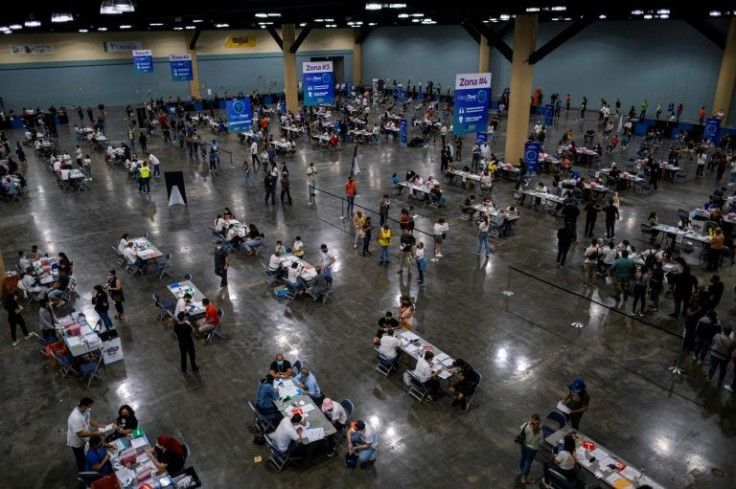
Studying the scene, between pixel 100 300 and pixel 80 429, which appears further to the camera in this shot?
pixel 100 300

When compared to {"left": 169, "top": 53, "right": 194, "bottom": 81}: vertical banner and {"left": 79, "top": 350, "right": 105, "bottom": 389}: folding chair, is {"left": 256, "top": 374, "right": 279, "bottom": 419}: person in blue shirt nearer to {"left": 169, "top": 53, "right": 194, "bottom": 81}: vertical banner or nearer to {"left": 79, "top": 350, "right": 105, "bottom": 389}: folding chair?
{"left": 79, "top": 350, "right": 105, "bottom": 389}: folding chair

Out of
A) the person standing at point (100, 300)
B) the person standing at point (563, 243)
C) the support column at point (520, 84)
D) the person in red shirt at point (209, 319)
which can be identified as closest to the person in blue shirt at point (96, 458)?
the person in red shirt at point (209, 319)

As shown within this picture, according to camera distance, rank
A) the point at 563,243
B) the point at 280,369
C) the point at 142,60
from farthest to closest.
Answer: the point at 142,60 < the point at 563,243 < the point at 280,369

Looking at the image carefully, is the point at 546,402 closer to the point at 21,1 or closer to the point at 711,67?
the point at 21,1

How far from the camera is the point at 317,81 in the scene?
826 inches

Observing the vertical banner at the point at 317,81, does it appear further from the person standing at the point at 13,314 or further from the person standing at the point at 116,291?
the person standing at the point at 13,314

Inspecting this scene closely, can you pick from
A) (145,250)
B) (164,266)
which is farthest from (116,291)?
(145,250)

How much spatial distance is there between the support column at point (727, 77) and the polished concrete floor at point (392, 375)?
61.9 feet

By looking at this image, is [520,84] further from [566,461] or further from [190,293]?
[566,461]

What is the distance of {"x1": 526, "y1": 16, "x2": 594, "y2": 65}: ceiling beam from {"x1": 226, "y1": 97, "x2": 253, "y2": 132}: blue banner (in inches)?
488

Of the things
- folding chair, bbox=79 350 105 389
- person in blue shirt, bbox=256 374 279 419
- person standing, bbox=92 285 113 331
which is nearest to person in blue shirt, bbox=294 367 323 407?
person in blue shirt, bbox=256 374 279 419

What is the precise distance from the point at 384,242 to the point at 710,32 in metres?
29.1

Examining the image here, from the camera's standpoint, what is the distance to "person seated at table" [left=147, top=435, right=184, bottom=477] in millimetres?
7949

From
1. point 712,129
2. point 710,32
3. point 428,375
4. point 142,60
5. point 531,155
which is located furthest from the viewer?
point 142,60
